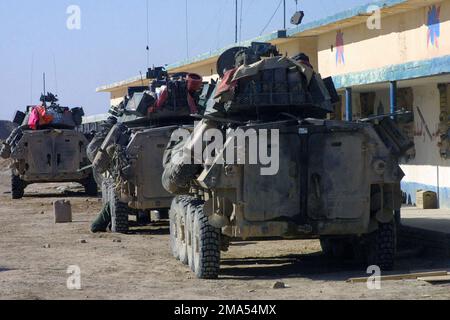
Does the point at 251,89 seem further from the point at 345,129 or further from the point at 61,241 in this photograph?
the point at 61,241

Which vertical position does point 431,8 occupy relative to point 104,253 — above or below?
above

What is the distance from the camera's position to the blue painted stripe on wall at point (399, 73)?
1666 centimetres

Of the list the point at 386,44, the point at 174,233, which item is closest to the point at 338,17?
the point at 386,44

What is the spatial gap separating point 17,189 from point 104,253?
49.7ft

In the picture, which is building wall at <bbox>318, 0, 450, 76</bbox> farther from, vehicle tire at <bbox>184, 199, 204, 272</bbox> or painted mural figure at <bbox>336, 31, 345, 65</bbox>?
vehicle tire at <bbox>184, 199, 204, 272</bbox>

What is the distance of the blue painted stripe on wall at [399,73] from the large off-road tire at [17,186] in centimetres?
1189

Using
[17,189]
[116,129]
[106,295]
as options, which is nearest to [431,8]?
[116,129]

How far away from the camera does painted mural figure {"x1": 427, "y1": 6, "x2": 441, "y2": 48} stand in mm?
18672

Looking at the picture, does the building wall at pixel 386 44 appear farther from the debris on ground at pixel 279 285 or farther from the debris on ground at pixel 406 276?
the debris on ground at pixel 279 285

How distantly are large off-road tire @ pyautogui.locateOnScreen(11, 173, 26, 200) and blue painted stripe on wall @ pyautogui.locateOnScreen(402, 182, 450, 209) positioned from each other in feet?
39.3

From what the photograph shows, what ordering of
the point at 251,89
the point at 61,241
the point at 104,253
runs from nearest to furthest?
the point at 251,89 < the point at 104,253 < the point at 61,241

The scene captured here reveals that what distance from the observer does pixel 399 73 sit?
18.1m

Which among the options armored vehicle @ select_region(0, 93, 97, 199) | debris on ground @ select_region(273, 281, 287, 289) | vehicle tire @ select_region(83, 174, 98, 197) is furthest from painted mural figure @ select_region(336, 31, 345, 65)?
debris on ground @ select_region(273, 281, 287, 289)

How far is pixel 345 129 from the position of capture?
39.8 feet
